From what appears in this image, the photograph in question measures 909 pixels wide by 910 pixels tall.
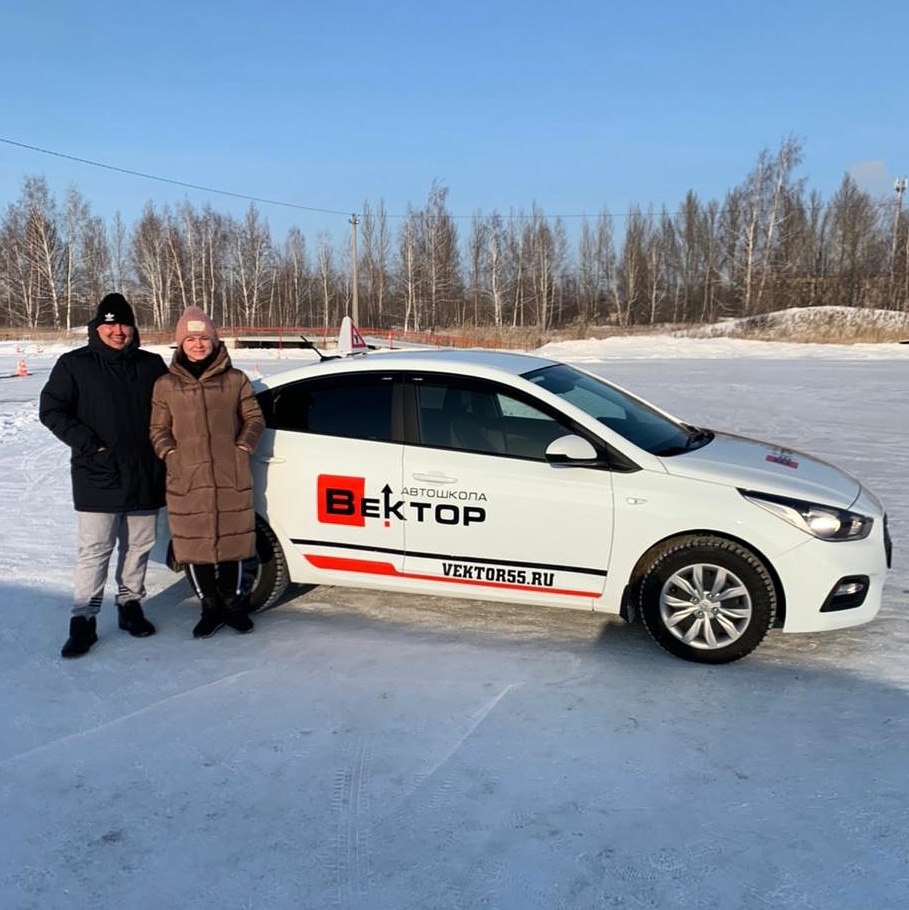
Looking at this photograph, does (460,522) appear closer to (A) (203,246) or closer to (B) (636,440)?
(B) (636,440)

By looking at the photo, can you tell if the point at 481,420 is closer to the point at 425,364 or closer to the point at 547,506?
the point at 425,364

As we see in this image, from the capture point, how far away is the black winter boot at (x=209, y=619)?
453 cm

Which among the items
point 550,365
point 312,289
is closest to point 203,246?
point 312,289

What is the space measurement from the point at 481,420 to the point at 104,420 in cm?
215

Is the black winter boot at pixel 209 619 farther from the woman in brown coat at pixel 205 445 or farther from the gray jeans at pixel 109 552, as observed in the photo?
the gray jeans at pixel 109 552

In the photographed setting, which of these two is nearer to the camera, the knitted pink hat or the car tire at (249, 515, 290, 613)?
the knitted pink hat

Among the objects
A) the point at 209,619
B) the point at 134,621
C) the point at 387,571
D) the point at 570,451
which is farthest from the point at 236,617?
the point at 570,451

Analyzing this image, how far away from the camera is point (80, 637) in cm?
430

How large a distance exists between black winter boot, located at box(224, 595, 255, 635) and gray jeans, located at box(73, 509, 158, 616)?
1.80 ft

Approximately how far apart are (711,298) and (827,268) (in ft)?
32.3

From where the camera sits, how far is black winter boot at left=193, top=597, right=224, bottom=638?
178 inches

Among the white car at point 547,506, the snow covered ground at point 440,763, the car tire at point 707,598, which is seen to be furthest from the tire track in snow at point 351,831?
the car tire at point 707,598

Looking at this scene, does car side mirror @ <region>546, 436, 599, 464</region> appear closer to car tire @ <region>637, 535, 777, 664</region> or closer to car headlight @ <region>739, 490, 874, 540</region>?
car tire @ <region>637, 535, 777, 664</region>

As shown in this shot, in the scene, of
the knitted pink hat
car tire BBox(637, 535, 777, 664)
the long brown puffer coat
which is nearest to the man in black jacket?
the long brown puffer coat
